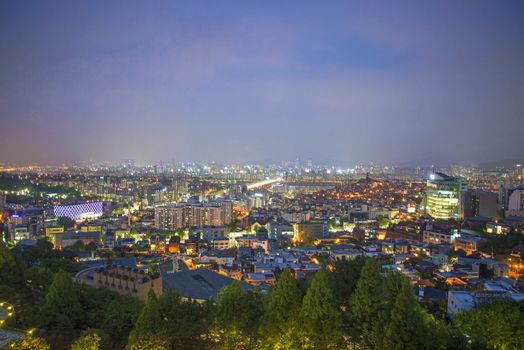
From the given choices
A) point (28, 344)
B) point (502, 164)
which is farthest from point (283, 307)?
point (502, 164)

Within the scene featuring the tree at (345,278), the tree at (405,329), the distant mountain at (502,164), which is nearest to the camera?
the tree at (405,329)

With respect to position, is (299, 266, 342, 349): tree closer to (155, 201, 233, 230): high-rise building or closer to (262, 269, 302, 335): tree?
(262, 269, 302, 335): tree

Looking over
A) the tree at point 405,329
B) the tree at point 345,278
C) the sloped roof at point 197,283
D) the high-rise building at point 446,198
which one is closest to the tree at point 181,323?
the tree at point 345,278

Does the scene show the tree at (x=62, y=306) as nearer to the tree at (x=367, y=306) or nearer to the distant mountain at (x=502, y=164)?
the tree at (x=367, y=306)

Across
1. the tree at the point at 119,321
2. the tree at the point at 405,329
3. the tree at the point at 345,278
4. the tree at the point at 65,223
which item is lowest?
the tree at the point at 65,223

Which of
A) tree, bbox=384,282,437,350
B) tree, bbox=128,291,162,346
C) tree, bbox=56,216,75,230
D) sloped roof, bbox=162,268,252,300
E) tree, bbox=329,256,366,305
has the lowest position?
tree, bbox=56,216,75,230

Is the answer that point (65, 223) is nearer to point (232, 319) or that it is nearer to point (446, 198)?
point (232, 319)

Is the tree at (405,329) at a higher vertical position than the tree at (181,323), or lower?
higher

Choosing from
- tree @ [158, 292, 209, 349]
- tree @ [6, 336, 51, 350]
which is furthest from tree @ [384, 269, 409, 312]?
tree @ [6, 336, 51, 350]
